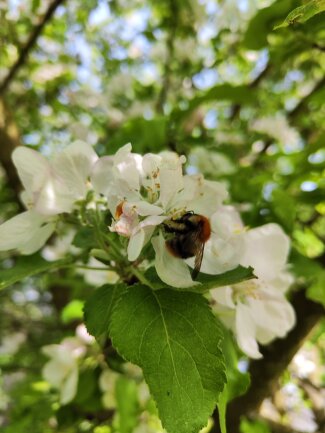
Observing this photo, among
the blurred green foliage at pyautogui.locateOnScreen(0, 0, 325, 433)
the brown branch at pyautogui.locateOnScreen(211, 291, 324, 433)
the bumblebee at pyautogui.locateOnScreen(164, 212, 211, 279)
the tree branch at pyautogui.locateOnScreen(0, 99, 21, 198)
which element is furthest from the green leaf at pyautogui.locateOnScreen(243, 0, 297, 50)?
the tree branch at pyautogui.locateOnScreen(0, 99, 21, 198)

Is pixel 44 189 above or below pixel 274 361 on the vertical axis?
above

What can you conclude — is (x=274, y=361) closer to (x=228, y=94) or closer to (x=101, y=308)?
(x=228, y=94)

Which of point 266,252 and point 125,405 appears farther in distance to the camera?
point 125,405

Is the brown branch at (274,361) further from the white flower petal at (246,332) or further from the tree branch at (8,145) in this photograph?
the tree branch at (8,145)

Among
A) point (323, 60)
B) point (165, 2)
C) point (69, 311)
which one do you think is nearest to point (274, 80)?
point (323, 60)

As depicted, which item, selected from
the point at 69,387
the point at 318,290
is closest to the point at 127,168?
the point at 318,290

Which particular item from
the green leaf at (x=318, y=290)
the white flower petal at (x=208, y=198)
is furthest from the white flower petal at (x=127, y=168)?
the green leaf at (x=318, y=290)

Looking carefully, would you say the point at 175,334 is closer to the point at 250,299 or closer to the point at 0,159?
the point at 250,299

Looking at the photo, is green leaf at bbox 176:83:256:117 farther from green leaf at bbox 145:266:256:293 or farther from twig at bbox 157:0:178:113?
twig at bbox 157:0:178:113
